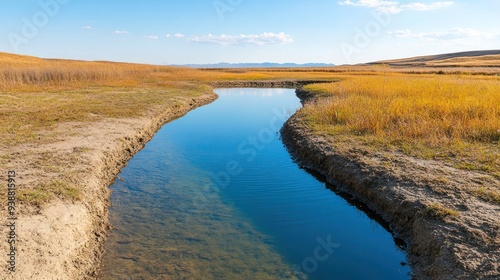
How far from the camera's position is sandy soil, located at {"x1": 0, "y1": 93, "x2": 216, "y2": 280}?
560cm

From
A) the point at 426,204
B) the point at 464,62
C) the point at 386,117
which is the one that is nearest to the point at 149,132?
the point at 386,117

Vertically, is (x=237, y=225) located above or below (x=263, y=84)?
below

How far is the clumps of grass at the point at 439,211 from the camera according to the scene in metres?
6.64

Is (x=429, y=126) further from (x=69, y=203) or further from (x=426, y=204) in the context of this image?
(x=69, y=203)

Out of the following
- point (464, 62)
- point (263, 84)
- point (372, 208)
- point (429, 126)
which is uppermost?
point (464, 62)

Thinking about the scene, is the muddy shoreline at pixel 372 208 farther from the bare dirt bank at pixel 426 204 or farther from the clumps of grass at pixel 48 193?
the clumps of grass at pixel 48 193

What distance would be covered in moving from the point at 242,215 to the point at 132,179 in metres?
4.29

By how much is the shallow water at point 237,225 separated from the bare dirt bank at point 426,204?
417 mm

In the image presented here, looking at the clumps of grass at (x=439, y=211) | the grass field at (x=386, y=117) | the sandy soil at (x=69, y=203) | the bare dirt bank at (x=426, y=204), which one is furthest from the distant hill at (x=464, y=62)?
the sandy soil at (x=69, y=203)

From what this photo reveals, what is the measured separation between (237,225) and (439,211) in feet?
13.7

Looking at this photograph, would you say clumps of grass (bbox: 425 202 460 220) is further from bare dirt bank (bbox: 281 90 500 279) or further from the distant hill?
the distant hill

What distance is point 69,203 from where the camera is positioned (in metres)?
7.29

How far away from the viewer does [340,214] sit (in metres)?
8.78

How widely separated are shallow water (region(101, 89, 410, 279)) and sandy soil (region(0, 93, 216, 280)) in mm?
394
